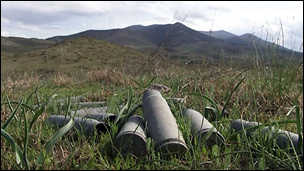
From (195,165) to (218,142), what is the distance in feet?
1.75

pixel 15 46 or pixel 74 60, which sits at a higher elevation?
pixel 74 60

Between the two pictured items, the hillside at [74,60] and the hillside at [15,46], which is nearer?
the hillside at [74,60]

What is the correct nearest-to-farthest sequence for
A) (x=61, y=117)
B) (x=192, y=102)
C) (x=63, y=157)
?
(x=63, y=157), (x=61, y=117), (x=192, y=102)

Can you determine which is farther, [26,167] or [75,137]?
[75,137]

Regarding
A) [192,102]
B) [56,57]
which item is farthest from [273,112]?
[56,57]

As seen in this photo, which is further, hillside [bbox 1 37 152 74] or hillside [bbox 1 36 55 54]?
hillside [bbox 1 36 55 54]

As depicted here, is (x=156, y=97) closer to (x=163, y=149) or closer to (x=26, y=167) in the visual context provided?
(x=163, y=149)

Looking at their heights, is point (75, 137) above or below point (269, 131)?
below

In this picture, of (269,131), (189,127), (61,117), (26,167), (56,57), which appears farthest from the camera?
(56,57)

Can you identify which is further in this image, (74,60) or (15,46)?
(15,46)

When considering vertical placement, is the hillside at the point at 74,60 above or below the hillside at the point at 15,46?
above

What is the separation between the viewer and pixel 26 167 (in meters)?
2.07

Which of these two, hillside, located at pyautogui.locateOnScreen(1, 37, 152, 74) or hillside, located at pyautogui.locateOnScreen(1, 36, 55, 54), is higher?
hillside, located at pyautogui.locateOnScreen(1, 37, 152, 74)

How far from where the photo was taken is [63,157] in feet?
7.64
